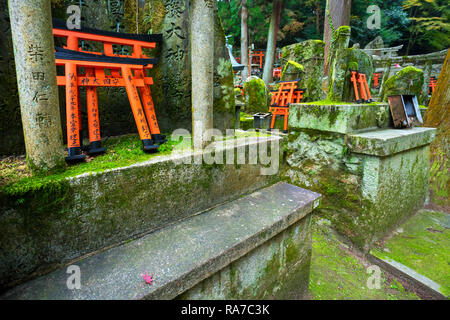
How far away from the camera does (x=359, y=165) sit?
10.9 ft

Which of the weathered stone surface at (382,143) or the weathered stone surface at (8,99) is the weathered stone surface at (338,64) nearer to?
the weathered stone surface at (382,143)

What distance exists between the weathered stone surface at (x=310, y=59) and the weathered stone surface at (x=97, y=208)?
6.84 metres

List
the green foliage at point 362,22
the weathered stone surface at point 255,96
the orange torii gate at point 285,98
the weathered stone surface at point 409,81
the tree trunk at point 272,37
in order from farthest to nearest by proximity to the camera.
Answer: the green foliage at point 362,22
the tree trunk at point 272,37
the weathered stone surface at point 255,96
the orange torii gate at point 285,98
the weathered stone surface at point 409,81

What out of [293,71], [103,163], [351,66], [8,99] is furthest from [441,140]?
[8,99]

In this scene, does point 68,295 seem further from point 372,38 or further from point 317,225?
point 372,38

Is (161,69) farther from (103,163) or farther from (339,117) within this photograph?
(339,117)

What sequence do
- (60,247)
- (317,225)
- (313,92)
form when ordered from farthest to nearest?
(313,92) < (317,225) < (60,247)

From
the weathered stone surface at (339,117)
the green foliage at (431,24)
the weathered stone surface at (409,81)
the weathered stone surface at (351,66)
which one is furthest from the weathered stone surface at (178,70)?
the green foliage at (431,24)

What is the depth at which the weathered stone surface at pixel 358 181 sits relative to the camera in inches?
128

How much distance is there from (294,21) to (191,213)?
21952mm

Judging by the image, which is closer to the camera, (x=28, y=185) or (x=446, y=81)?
(x=28, y=185)

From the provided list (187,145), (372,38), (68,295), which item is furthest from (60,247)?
(372,38)

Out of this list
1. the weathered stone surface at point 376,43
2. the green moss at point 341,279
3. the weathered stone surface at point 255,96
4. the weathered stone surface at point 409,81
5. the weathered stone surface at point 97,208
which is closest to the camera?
the weathered stone surface at point 97,208

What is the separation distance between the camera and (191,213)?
1955 millimetres
